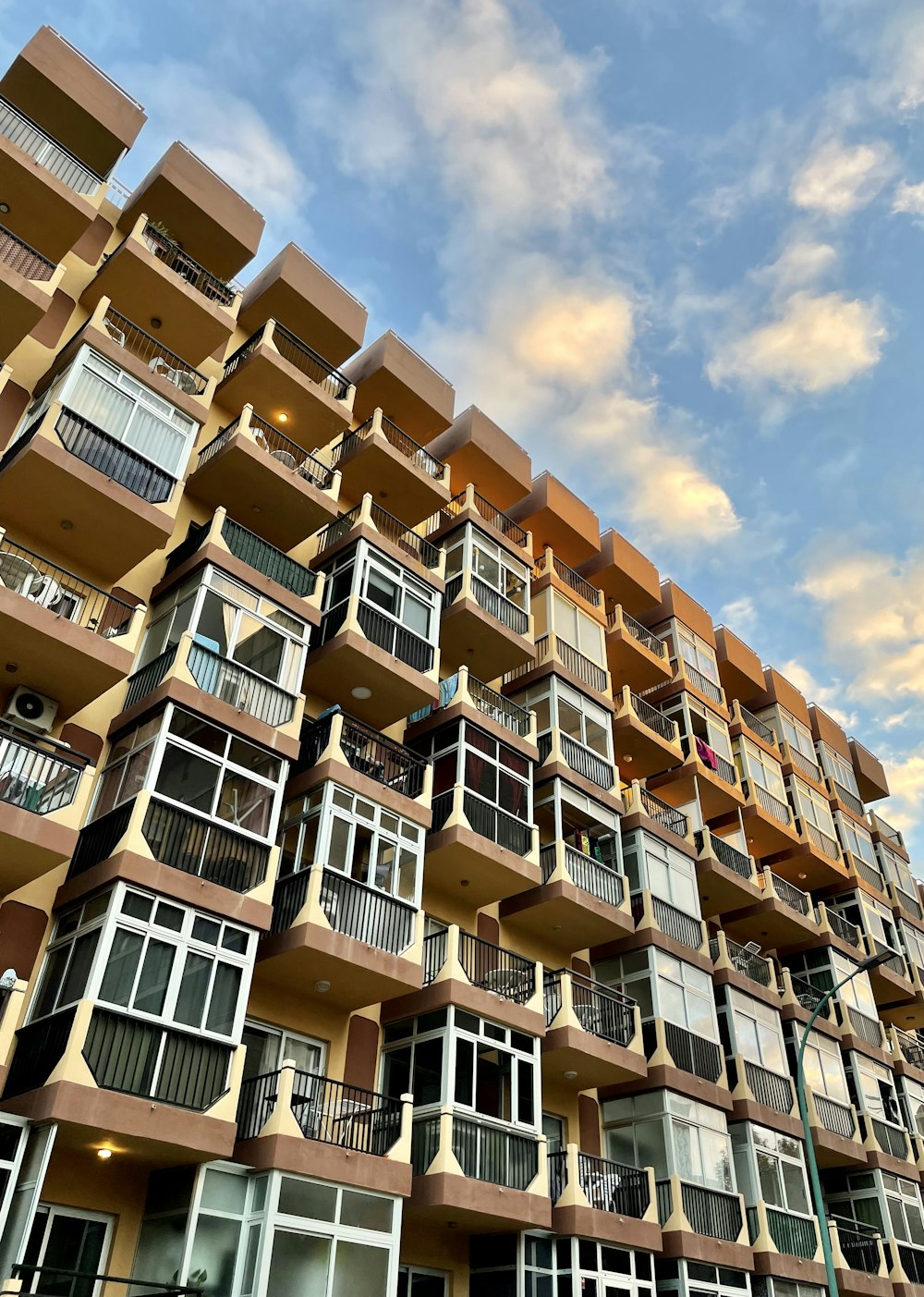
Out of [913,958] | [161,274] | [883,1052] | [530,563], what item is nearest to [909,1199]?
[883,1052]

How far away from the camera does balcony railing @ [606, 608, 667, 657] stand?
33.4 metres

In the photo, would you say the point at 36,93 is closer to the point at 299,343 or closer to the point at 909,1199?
the point at 299,343

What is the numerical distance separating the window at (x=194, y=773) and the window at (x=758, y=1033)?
15434 mm

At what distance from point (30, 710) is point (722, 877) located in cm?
2029

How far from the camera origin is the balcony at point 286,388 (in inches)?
952

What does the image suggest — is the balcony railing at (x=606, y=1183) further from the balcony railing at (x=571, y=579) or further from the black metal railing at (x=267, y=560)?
the balcony railing at (x=571, y=579)

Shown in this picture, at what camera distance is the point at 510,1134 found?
19.0 metres

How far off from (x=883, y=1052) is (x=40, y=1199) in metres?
27.6

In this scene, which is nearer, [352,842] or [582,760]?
[352,842]

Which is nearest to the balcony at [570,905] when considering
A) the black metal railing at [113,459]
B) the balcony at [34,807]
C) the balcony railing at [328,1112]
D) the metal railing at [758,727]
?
the balcony railing at [328,1112]

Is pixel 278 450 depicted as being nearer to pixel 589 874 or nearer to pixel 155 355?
pixel 155 355

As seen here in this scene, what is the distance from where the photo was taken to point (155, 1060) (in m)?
14.6

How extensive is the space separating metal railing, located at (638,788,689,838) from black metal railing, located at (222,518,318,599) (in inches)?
455

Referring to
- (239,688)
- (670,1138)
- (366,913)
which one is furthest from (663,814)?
(239,688)
